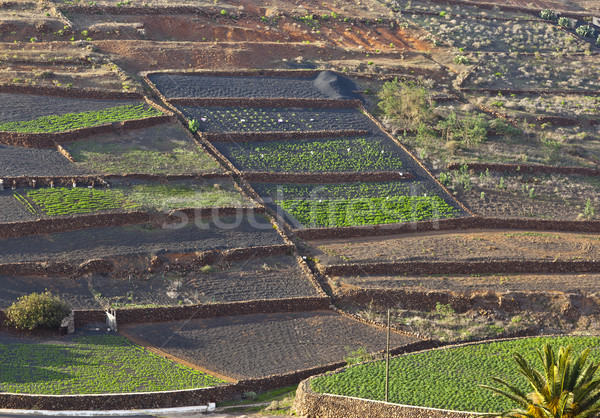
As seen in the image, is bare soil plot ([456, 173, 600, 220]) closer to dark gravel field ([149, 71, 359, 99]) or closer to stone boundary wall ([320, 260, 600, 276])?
stone boundary wall ([320, 260, 600, 276])

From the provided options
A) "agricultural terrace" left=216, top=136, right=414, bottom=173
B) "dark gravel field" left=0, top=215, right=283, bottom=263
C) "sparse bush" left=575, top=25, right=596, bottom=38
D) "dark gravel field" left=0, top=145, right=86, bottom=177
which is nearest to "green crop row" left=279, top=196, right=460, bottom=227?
"dark gravel field" left=0, top=215, right=283, bottom=263

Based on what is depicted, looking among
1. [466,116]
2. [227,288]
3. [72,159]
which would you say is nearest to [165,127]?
[72,159]

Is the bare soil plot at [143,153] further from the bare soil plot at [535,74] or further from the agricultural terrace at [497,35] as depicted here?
the agricultural terrace at [497,35]

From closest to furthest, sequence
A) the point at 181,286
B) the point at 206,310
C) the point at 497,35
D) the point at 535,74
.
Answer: the point at 206,310
the point at 181,286
the point at 535,74
the point at 497,35

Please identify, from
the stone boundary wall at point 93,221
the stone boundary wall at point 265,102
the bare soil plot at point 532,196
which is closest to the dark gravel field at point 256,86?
the stone boundary wall at point 265,102

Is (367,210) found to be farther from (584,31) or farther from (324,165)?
(584,31)

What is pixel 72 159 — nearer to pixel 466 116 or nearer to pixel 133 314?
pixel 133 314

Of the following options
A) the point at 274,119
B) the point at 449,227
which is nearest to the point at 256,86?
the point at 274,119
